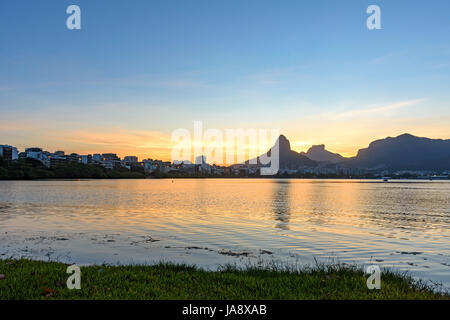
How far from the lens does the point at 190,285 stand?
1144 cm

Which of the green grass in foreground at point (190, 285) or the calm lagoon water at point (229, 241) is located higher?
the green grass in foreground at point (190, 285)

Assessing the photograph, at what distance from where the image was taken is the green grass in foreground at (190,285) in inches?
405

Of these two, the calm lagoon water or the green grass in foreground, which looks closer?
the green grass in foreground

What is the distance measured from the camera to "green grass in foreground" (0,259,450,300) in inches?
405

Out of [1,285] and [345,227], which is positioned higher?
[1,285]

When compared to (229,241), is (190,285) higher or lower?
higher

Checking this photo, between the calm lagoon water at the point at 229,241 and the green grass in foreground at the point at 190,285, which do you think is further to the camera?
the calm lagoon water at the point at 229,241

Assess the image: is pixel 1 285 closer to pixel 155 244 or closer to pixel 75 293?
pixel 75 293

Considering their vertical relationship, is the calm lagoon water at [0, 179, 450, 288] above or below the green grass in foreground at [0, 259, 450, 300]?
below

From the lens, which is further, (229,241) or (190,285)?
(229,241)

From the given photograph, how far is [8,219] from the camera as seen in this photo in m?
36.2
